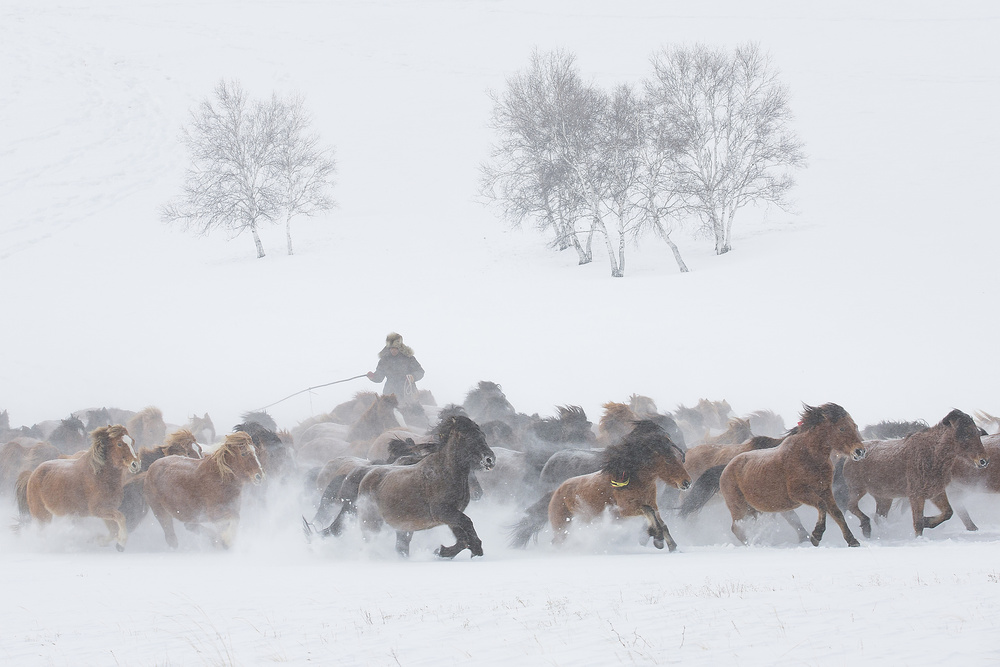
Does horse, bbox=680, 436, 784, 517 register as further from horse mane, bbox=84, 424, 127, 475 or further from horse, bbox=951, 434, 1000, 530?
horse mane, bbox=84, 424, 127, 475

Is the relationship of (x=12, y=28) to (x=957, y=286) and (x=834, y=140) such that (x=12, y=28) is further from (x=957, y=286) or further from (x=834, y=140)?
(x=957, y=286)

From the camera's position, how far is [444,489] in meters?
8.03

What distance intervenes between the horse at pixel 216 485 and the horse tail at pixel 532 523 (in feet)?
8.80

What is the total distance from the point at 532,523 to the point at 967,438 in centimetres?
396

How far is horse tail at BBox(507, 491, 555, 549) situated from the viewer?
28.6 feet

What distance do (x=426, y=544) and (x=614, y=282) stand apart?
61.1ft

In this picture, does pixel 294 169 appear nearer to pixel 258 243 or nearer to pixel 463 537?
pixel 258 243

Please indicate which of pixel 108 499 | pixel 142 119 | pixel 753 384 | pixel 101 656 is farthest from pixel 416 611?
pixel 142 119

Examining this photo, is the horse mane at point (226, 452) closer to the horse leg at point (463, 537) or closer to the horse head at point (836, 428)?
the horse leg at point (463, 537)

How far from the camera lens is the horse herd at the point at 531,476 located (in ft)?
25.4

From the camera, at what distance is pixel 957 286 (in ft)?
68.4

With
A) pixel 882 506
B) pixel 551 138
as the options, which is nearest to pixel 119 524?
pixel 882 506

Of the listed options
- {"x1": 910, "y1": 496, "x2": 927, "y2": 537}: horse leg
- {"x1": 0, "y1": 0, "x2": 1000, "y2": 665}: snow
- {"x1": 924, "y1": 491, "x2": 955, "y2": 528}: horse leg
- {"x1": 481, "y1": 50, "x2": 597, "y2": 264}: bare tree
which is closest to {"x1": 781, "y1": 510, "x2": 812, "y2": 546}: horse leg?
{"x1": 0, "y1": 0, "x2": 1000, "y2": 665}: snow

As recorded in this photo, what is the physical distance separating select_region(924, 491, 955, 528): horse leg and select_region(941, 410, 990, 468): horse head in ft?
1.40
